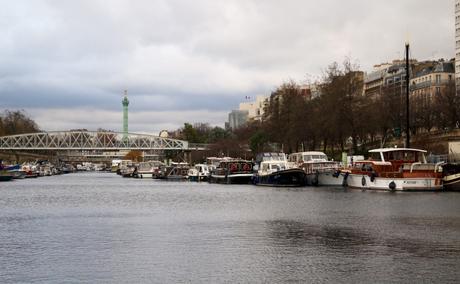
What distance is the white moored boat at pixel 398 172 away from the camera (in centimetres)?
7675

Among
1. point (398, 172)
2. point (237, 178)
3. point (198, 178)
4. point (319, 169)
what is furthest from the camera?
point (198, 178)

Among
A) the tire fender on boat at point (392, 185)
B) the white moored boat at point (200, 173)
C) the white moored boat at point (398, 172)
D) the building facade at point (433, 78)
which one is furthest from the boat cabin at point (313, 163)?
the building facade at point (433, 78)

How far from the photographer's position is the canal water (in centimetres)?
2856

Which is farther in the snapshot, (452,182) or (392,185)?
(392,185)

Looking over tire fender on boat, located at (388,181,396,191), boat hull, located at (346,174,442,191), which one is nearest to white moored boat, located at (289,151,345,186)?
boat hull, located at (346,174,442,191)

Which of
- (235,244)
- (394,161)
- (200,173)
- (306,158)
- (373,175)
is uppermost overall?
(306,158)

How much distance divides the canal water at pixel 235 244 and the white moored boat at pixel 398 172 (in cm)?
1637

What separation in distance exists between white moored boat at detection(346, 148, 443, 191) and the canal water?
16371 millimetres

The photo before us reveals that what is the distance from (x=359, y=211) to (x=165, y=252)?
77.5 ft

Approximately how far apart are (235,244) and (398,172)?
4580 centimetres

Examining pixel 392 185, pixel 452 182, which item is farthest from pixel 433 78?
pixel 452 182

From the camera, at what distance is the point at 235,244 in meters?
36.3

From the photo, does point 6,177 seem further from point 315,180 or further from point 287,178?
point 315,180

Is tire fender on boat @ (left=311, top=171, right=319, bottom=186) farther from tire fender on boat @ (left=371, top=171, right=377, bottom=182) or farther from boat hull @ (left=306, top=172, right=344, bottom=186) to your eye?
tire fender on boat @ (left=371, top=171, right=377, bottom=182)
